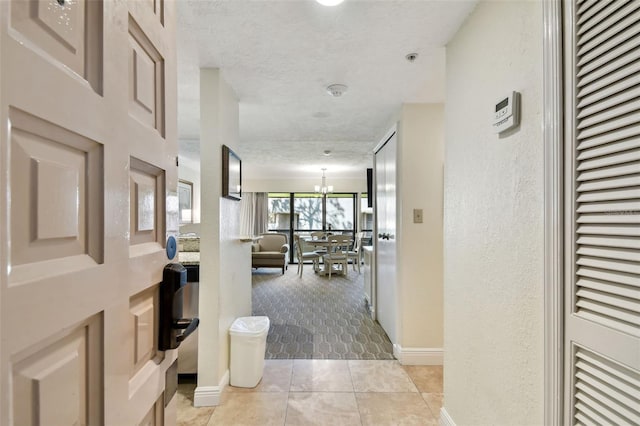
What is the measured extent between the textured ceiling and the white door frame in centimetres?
66

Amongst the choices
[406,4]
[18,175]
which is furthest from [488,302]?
[18,175]

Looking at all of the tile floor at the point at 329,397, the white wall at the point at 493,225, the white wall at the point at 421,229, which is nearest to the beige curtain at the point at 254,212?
the tile floor at the point at 329,397

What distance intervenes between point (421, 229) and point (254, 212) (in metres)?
6.17

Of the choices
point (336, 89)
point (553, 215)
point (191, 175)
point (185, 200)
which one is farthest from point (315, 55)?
point (191, 175)

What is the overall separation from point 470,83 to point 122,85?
1.51 m

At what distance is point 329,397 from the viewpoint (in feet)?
7.01

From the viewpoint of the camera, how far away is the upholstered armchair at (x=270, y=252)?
6.79 meters

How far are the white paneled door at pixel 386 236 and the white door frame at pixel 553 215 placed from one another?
1.82 meters

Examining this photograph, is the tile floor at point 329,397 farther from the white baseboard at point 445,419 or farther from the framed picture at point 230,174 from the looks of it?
the framed picture at point 230,174

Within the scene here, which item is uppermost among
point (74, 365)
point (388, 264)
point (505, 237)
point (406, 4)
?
point (406, 4)

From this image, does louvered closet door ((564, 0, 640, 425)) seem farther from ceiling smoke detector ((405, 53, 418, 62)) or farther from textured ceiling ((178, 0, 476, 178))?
ceiling smoke detector ((405, 53, 418, 62))

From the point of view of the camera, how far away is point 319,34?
5.51ft

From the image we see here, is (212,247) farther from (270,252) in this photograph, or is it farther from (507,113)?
(270,252)

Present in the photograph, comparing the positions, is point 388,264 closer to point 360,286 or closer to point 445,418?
point 445,418
